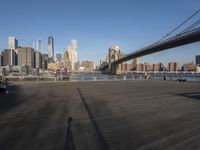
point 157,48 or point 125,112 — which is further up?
point 157,48

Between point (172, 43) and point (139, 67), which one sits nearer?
point (172, 43)

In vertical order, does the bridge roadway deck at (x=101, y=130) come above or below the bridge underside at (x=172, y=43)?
below

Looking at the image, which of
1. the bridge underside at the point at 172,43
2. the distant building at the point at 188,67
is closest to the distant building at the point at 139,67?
the distant building at the point at 188,67

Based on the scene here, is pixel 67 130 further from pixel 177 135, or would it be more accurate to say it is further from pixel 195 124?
pixel 195 124

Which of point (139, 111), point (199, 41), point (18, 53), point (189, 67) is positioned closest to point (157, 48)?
point (199, 41)

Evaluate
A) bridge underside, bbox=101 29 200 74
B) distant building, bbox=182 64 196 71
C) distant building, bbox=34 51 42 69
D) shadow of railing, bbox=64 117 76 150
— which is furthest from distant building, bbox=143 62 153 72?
shadow of railing, bbox=64 117 76 150

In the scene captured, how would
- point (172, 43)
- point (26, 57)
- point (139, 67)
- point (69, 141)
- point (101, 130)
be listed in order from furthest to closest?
point (26, 57)
point (139, 67)
point (172, 43)
point (101, 130)
point (69, 141)

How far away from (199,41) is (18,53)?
80862 mm

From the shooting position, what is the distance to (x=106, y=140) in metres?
5.95

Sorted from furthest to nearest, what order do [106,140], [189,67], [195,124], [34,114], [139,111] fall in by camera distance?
[189,67] → [139,111] → [34,114] → [195,124] → [106,140]

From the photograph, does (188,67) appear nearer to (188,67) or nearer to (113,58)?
(188,67)

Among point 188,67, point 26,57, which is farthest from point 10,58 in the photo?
point 188,67

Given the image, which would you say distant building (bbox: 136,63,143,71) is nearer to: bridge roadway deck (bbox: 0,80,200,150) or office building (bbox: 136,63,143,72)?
office building (bbox: 136,63,143,72)

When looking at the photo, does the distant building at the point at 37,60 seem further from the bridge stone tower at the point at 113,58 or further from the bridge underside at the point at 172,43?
the bridge underside at the point at 172,43
